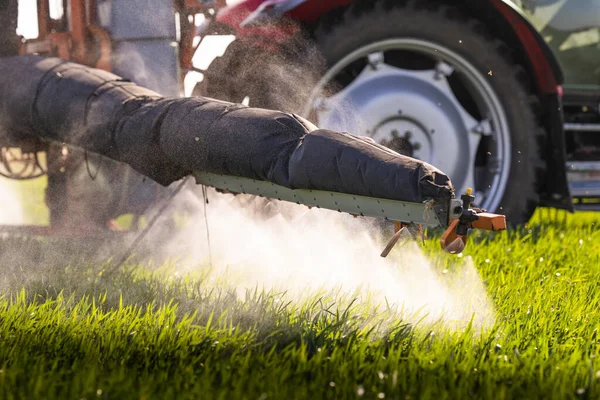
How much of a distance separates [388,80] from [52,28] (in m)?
1.55

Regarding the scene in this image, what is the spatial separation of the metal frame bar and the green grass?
31 cm

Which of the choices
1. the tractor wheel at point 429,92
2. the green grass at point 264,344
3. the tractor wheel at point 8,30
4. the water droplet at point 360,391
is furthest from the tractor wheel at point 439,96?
the water droplet at point 360,391

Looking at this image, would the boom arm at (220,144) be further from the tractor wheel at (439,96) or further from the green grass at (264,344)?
the tractor wheel at (439,96)

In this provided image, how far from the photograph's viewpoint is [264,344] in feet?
7.75

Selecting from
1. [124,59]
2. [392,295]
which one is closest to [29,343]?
[392,295]

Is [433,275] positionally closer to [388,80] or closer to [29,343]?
[388,80]

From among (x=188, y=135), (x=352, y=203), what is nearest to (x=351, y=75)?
(x=188, y=135)

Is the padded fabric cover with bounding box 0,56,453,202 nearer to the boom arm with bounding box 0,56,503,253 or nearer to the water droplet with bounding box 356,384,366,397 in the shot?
the boom arm with bounding box 0,56,503,253

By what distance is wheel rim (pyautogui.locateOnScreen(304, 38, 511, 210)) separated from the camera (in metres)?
3.96

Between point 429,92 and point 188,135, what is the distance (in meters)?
1.60

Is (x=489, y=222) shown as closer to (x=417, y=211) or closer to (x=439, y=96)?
(x=417, y=211)

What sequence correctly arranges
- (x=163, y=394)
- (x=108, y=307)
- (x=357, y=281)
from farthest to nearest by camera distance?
(x=357, y=281)
(x=108, y=307)
(x=163, y=394)

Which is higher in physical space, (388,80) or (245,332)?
(388,80)

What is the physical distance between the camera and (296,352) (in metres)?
2.23
